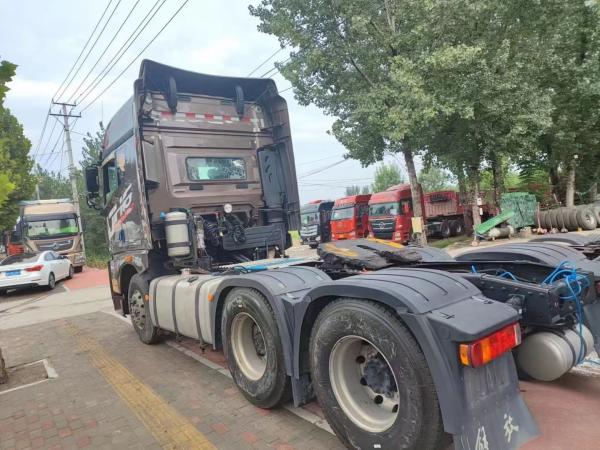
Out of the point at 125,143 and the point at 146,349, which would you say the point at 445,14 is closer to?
the point at 125,143

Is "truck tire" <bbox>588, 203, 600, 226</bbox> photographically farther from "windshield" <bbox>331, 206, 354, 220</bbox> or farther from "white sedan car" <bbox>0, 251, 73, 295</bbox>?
"white sedan car" <bbox>0, 251, 73, 295</bbox>

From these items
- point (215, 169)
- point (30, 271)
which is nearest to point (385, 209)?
point (30, 271)

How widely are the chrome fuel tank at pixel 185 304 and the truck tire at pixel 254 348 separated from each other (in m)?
0.38

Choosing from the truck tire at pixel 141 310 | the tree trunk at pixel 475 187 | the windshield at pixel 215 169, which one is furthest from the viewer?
the tree trunk at pixel 475 187

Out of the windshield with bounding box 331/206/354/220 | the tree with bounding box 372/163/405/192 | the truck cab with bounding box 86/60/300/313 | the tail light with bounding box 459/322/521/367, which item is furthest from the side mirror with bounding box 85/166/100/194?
the tree with bounding box 372/163/405/192

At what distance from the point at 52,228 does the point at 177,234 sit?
58.4 ft

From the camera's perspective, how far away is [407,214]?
21266 millimetres

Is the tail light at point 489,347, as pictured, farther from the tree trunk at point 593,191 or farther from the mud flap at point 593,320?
the tree trunk at point 593,191

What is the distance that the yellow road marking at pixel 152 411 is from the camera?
3.18 meters

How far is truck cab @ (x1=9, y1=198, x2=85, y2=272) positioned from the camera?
19.5 metres

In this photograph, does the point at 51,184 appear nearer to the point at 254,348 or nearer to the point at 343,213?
the point at 343,213

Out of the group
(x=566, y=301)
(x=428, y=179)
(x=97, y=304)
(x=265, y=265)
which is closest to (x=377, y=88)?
(x=97, y=304)

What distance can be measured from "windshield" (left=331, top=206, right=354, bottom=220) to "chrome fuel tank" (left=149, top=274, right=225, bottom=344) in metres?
18.7

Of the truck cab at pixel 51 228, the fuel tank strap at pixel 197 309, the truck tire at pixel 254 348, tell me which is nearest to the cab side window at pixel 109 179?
the fuel tank strap at pixel 197 309
